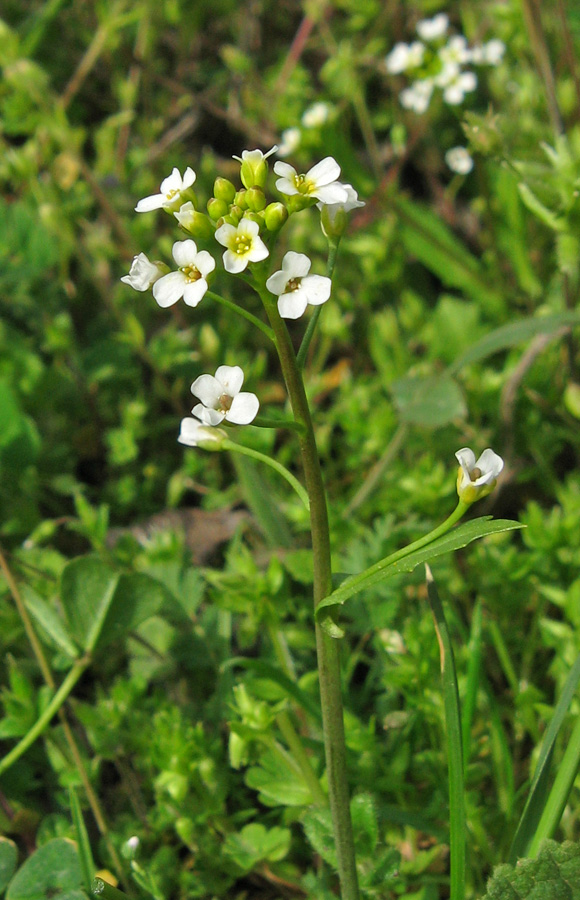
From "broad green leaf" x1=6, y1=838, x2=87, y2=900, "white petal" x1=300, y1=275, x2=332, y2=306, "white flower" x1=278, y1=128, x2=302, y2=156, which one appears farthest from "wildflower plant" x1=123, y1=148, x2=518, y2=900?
"white flower" x1=278, y1=128, x2=302, y2=156

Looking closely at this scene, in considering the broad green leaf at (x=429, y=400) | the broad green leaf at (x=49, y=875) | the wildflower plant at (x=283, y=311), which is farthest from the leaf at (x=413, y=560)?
the broad green leaf at (x=429, y=400)

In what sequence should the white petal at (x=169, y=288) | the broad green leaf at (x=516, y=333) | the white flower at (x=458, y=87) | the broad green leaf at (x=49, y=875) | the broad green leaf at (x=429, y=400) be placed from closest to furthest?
the white petal at (x=169, y=288)
the broad green leaf at (x=49, y=875)
the broad green leaf at (x=516, y=333)
the broad green leaf at (x=429, y=400)
the white flower at (x=458, y=87)

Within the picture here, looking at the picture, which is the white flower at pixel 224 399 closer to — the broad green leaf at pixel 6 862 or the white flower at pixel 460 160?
the broad green leaf at pixel 6 862

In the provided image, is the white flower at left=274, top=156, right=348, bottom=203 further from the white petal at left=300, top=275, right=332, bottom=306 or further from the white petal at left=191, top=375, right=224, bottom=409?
the white petal at left=191, top=375, right=224, bottom=409

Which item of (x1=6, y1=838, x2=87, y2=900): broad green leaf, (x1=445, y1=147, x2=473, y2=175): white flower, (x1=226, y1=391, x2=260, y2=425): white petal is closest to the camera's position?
(x1=226, y1=391, x2=260, y2=425): white petal

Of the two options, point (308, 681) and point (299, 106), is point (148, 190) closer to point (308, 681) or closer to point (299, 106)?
point (299, 106)

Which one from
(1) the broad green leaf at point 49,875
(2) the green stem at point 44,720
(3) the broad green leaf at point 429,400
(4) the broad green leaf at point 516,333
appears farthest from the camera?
(3) the broad green leaf at point 429,400
